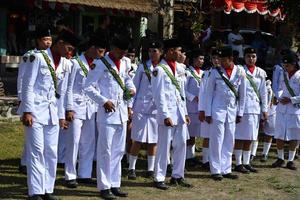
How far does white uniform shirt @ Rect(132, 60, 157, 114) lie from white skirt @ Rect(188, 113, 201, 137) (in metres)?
1.63

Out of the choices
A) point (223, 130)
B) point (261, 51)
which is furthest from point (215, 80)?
point (261, 51)

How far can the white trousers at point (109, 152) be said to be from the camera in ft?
25.1

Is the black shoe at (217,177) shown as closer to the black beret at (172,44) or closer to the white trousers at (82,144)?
the white trousers at (82,144)

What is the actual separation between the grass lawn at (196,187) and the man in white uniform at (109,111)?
38 cm

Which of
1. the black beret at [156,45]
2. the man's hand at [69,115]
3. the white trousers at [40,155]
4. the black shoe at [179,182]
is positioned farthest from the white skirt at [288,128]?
the white trousers at [40,155]

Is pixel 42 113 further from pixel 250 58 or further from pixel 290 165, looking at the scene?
pixel 290 165

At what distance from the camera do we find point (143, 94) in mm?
9102

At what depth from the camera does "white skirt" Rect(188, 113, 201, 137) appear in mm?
10477

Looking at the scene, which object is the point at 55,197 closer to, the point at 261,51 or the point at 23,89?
the point at 23,89

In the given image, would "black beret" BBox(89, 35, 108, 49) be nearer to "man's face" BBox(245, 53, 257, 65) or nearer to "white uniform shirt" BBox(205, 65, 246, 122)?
"white uniform shirt" BBox(205, 65, 246, 122)

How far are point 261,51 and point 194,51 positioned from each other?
13785 mm

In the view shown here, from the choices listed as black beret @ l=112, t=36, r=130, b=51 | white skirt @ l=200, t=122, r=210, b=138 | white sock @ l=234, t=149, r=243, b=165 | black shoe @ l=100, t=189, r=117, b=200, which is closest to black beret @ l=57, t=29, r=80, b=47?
black beret @ l=112, t=36, r=130, b=51

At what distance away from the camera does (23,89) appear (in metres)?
7.10

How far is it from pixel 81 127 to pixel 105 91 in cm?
107
